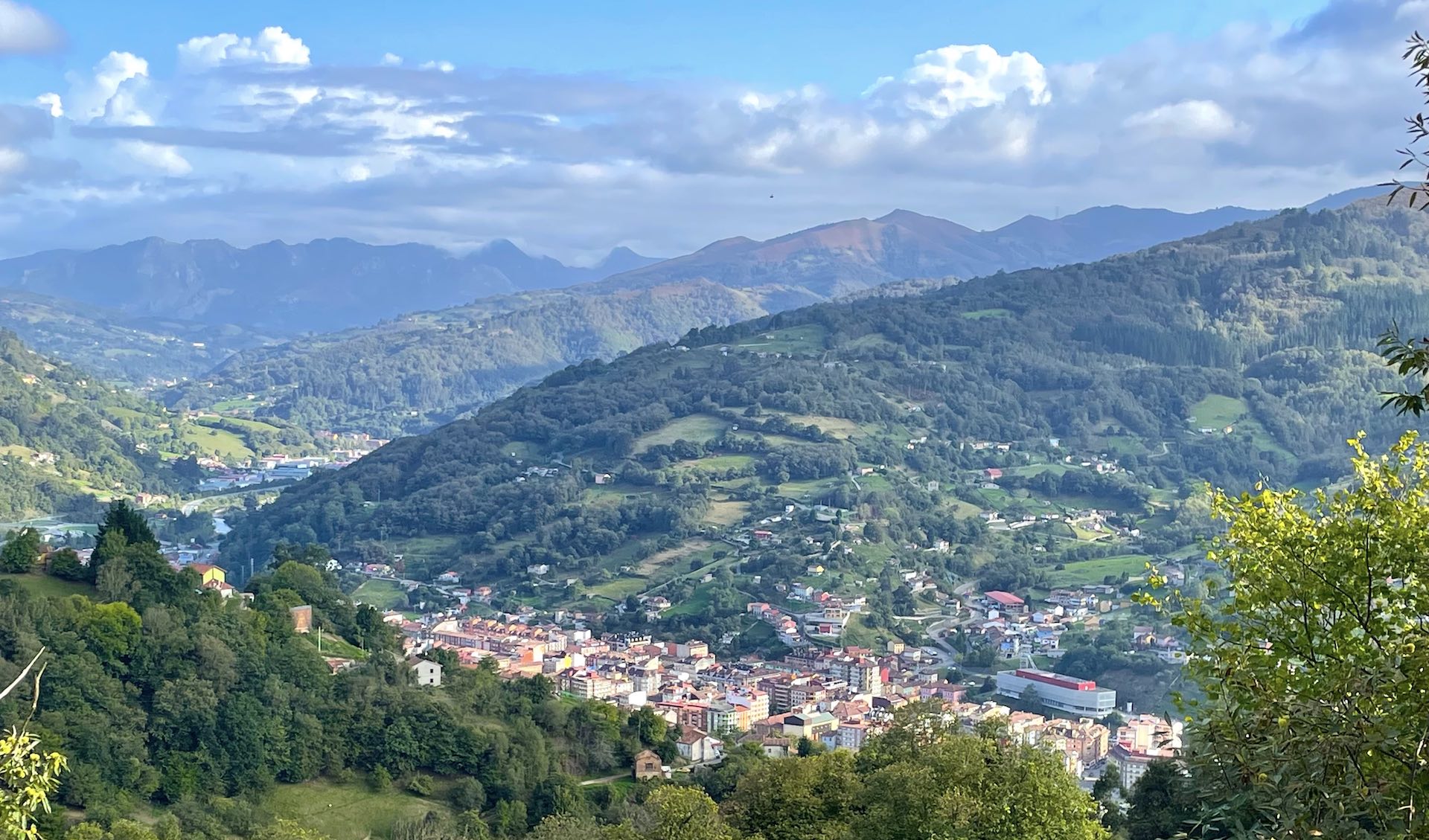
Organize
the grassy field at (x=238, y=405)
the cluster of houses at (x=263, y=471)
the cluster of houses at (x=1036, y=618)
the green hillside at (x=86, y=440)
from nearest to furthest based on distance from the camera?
the cluster of houses at (x=1036, y=618) → the green hillside at (x=86, y=440) → the cluster of houses at (x=263, y=471) → the grassy field at (x=238, y=405)

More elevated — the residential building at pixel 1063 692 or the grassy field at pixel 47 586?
the grassy field at pixel 47 586

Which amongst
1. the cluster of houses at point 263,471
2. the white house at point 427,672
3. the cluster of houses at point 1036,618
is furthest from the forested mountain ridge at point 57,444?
the white house at point 427,672

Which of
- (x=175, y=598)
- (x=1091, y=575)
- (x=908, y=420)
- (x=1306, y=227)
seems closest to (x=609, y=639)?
(x=1091, y=575)

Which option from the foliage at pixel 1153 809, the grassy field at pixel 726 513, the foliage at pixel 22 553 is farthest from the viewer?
the grassy field at pixel 726 513

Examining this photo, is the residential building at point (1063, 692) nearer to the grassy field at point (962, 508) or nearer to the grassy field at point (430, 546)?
the grassy field at point (962, 508)

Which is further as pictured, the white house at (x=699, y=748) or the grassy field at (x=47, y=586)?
the white house at (x=699, y=748)

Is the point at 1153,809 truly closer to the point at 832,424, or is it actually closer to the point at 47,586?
the point at 47,586

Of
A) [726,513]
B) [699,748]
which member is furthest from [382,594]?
[699,748]

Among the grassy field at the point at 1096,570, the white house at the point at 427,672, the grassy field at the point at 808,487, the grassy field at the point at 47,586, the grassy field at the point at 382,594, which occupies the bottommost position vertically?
the grassy field at the point at 382,594
